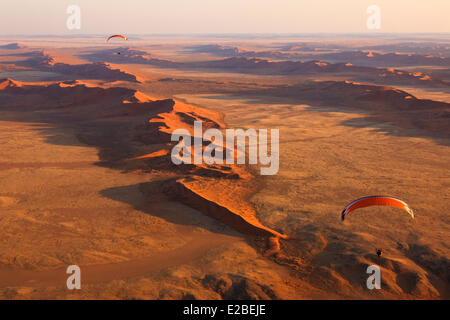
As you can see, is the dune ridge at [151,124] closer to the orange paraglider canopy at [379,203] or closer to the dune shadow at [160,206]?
the dune shadow at [160,206]

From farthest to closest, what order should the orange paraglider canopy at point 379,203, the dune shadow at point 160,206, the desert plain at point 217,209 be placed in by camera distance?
1. the dune shadow at point 160,206
2. the desert plain at point 217,209
3. the orange paraglider canopy at point 379,203

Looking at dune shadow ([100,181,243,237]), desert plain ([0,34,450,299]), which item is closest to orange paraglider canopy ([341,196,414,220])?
desert plain ([0,34,450,299])

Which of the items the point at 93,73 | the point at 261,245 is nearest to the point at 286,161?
the point at 261,245

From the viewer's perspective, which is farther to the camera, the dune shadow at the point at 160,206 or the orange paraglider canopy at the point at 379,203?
the dune shadow at the point at 160,206

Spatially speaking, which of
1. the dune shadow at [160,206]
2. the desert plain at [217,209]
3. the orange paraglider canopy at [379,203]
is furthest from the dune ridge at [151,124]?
the orange paraglider canopy at [379,203]

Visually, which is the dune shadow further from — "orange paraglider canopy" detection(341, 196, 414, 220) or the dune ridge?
"orange paraglider canopy" detection(341, 196, 414, 220)

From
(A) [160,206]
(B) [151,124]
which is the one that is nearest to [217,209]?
(A) [160,206]

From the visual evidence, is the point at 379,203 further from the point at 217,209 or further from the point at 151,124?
the point at 151,124

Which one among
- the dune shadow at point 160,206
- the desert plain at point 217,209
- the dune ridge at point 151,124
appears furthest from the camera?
the dune ridge at point 151,124

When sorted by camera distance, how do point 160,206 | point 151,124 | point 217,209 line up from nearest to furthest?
point 217,209 → point 160,206 → point 151,124

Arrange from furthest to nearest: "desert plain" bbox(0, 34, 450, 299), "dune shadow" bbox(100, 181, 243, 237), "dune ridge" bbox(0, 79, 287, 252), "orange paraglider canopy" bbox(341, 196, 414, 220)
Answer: "dune ridge" bbox(0, 79, 287, 252) < "dune shadow" bbox(100, 181, 243, 237) < "desert plain" bbox(0, 34, 450, 299) < "orange paraglider canopy" bbox(341, 196, 414, 220)

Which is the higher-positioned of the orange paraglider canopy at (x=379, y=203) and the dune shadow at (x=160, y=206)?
the orange paraglider canopy at (x=379, y=203)

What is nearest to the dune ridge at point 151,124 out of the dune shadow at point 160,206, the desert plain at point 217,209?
the desert plain at point 217,209

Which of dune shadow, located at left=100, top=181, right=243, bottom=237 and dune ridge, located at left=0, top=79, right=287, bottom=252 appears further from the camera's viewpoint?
dune ridge, located at left=0, top=79, right=287, bottom=252
